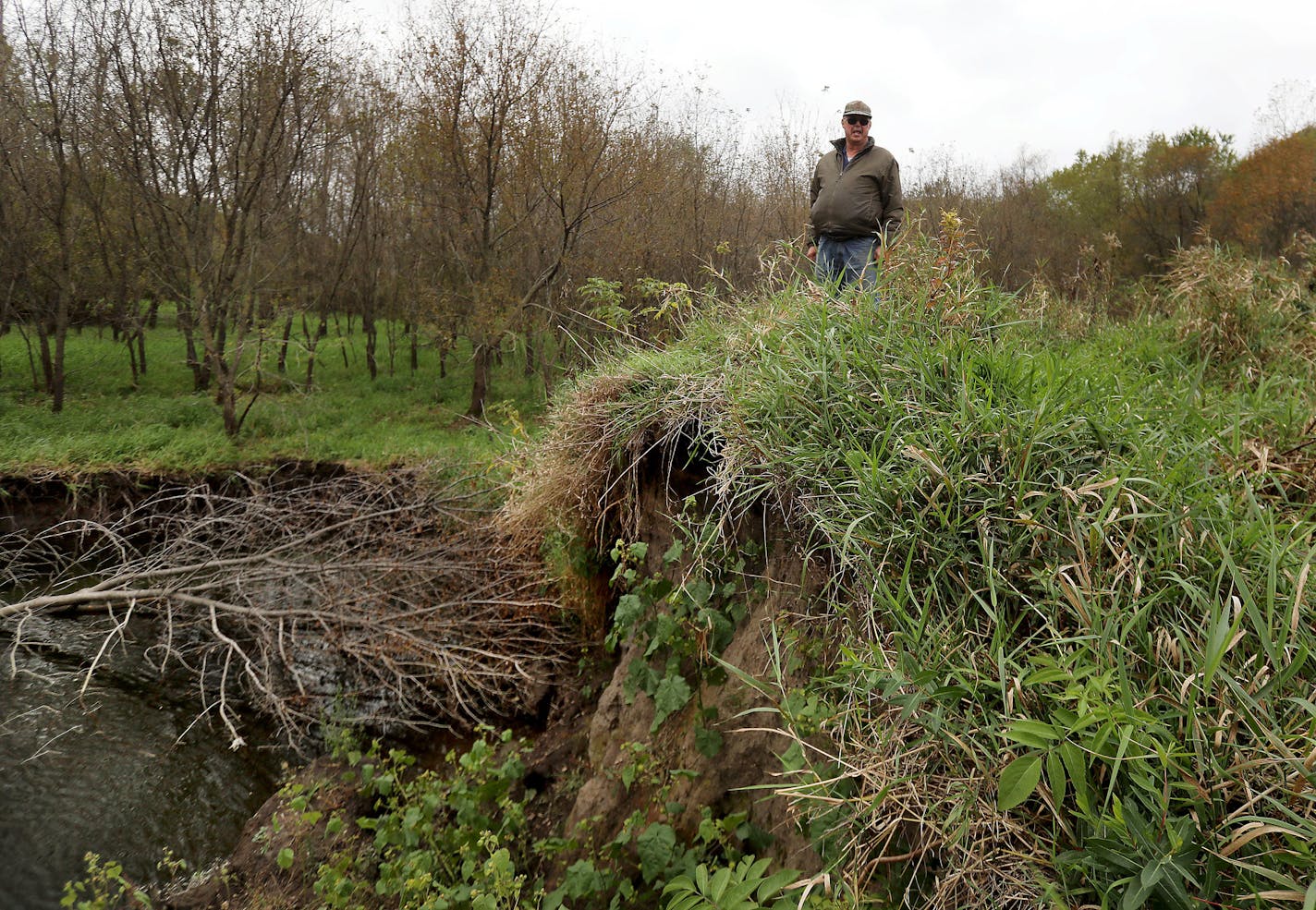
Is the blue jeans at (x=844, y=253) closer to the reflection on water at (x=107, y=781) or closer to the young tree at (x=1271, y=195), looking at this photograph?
the reflection on water at (x=107, y=781)

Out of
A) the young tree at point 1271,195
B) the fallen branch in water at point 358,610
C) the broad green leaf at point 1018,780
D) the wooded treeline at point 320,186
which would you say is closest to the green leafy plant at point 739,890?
the broad green leaf at point 1018,780

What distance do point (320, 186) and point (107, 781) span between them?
11.4 metres

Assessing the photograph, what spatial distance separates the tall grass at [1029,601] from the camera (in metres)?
1.33

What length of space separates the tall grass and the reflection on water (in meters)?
3.68

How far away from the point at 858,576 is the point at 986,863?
759mm

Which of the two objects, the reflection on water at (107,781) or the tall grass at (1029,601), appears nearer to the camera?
the tall grass at (1029,601)

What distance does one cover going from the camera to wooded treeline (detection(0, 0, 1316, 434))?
963 cm

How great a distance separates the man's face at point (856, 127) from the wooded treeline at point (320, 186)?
11.1ft

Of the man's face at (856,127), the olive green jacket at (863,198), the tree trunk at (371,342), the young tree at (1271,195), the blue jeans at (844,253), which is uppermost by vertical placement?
A: the young tree at (1271,195)

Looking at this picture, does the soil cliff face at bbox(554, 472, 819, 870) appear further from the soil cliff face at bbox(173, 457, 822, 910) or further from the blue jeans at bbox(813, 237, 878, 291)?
the blue jeans at bbox(813, 237, 878, 291)

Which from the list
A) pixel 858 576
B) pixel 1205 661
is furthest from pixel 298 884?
pixel 1205 661

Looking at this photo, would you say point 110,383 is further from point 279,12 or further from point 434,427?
point 279,12

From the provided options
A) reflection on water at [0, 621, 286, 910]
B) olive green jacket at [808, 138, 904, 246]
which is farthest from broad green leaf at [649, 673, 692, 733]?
olive green jacket at [808, 138, 904, 246]

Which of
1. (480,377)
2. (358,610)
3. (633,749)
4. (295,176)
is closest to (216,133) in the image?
(295,176)
